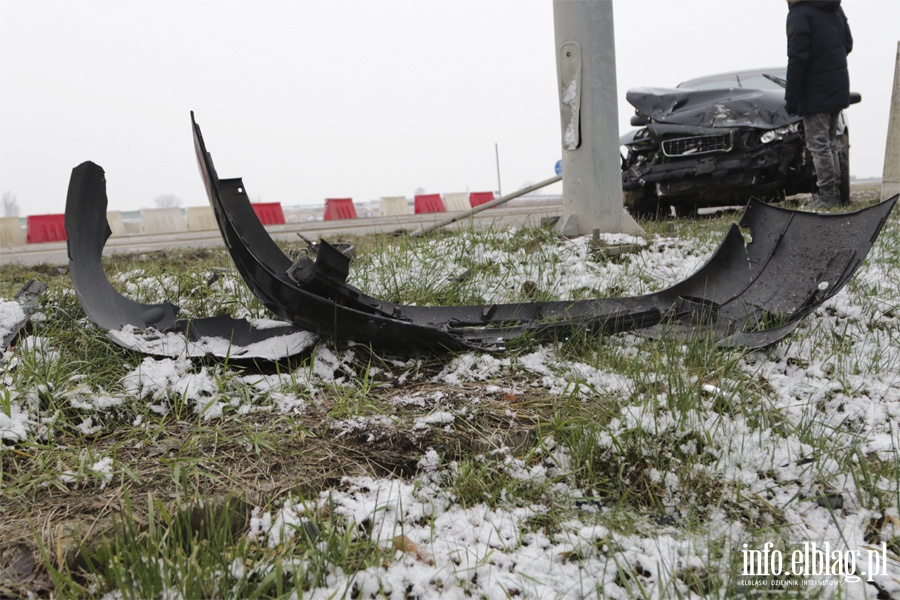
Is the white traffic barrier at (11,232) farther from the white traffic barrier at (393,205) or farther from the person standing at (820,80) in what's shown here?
the person standing at (820,80)

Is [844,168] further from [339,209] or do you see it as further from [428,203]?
[428,203]

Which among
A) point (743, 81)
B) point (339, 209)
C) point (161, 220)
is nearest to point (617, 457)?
point (743, 81)

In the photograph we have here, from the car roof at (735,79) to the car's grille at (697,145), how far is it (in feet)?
4.71

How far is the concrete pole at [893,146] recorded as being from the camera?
277 inches

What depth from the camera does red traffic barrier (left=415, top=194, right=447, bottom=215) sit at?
1840cm

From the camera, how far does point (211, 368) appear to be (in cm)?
249

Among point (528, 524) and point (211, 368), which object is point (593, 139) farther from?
point (528, 524)

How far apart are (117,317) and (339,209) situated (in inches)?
559

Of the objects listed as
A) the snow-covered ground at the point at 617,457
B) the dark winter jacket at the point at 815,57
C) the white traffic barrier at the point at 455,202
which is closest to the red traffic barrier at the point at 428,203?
the white traffic barrier at the point at 455,202

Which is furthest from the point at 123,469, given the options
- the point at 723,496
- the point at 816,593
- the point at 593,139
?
the point at 593,139

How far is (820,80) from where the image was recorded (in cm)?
566

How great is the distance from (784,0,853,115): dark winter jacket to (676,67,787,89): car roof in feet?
4.32

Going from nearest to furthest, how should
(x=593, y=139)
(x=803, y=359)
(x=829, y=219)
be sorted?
1. (x=803, y=359)
2. (x=829, y=219)
3. (x=593, y=139)

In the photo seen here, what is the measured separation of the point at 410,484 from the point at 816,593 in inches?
38.1
